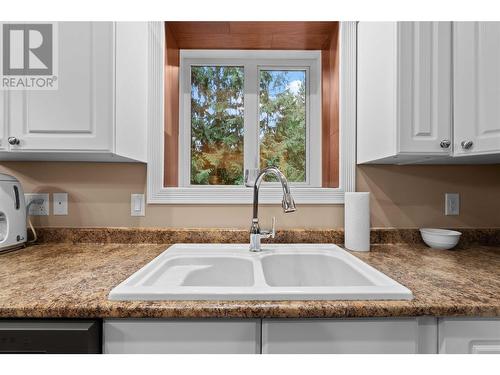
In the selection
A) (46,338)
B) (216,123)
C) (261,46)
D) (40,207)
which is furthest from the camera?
(216,123)

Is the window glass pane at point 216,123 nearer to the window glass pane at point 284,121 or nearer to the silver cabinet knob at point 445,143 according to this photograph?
the window glass pane at point 284,121

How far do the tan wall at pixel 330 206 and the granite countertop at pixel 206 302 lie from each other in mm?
293

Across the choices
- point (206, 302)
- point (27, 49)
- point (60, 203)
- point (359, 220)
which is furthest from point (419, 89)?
point (60, 203)

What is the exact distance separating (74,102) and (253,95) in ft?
3.43

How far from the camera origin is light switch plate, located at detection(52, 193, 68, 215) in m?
1.43

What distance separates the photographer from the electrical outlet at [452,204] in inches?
57.6

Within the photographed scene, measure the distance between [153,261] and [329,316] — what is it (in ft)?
2.21

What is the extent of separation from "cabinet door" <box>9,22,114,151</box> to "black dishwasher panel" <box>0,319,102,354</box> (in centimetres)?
65

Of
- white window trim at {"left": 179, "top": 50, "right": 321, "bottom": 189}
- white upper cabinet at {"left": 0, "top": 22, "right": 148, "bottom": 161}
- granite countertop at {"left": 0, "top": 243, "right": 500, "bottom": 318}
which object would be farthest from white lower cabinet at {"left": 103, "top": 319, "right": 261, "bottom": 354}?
white window trim at {"left": 179, "top": 50, "right": 321, "bottom": 189}

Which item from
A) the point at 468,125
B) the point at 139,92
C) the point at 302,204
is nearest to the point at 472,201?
the point at 468,125

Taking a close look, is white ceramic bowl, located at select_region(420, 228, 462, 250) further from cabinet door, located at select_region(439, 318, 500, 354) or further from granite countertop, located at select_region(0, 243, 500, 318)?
cabinet door, located at select_region(439, 318, 500, 354)

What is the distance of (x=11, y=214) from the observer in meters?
1.24

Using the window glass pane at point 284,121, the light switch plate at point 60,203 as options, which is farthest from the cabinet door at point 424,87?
the light switch plate at point 60,203

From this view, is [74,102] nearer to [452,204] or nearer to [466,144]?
[466,144]
